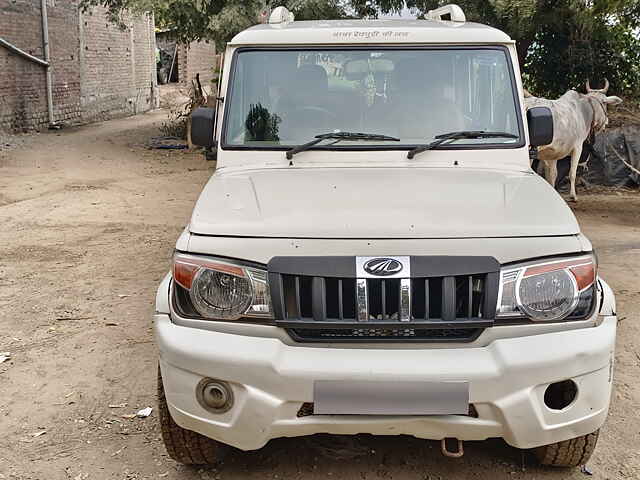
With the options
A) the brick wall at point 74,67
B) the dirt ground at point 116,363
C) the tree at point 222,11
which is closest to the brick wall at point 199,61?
the brick wall at point 74,67

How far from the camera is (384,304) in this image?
2.69 m

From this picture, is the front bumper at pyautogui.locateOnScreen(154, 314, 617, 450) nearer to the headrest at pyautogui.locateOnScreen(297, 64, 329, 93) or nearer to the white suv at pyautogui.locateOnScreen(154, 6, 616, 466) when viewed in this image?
the white suv at pyautogui.locateOnScreen(154, 6, 616, 466)

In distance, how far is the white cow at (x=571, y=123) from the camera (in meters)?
9.84

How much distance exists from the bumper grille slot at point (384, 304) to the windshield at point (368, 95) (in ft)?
4.04

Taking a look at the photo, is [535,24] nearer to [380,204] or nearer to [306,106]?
[306,106]

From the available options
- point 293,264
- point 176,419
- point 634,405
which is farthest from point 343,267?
point 634,405

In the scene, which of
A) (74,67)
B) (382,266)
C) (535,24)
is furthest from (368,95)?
(74,67)

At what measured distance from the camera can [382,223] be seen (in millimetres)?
2838

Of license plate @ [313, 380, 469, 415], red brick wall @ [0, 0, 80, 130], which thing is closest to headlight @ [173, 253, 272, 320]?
license plate @ [313, 380, 469, 415]

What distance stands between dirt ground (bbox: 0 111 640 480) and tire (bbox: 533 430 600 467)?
0.32 feet

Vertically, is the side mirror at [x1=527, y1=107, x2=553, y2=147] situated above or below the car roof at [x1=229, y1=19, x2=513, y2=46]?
below

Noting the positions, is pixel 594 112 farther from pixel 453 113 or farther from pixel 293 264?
pixel 293 264

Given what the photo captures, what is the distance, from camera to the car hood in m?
2.80

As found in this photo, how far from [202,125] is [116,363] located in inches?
60.3
